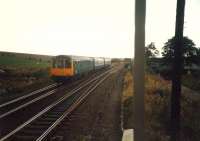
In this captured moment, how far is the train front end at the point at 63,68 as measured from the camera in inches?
1170

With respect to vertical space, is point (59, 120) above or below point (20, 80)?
above

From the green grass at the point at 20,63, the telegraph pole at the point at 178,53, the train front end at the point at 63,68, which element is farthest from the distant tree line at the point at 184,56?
the telegraph pole at the point at 178,53

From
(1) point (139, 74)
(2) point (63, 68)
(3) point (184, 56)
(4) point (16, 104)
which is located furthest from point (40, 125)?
(3) point (184, 56)

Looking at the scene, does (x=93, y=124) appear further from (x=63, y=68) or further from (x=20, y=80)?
(x=20, y=80)

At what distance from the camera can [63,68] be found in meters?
29.8

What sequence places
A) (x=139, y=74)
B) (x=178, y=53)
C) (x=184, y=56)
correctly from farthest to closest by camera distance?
(x=184, y=56) → (x=178, y=53) → (x=139, y=74)

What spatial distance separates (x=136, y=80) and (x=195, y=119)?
1006cm

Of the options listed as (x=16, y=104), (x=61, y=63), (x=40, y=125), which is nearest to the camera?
(x=40, y=125)

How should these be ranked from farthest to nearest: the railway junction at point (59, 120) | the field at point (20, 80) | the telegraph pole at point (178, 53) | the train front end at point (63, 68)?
the train front end at point (63, 68) < the field at point (20, 80) < the railway junction at point (59, 120) < the telegraph pole at point (178, 53)

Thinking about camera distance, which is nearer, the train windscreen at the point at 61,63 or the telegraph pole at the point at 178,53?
the telegraph pole at the point at 178,53

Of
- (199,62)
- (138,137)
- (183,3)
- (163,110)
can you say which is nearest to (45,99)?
(163,110)

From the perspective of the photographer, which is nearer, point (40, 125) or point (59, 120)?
point (40, 125)

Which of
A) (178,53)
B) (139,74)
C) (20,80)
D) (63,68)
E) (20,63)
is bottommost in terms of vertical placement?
(20,80)

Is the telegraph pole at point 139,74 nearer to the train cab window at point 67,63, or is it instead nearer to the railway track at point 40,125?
the railway track at point 40,125
